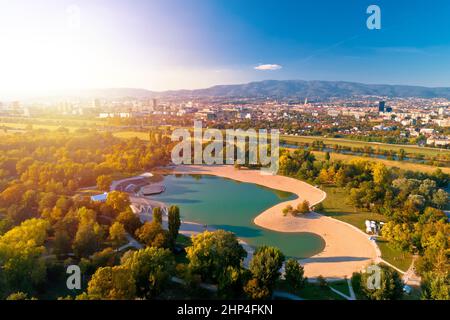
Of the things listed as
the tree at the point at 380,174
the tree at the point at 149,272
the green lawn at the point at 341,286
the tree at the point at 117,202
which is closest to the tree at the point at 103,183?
the tree at the point at 117,202

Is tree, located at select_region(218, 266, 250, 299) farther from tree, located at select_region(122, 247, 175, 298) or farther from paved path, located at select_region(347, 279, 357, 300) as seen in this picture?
paved path, located at select_region(347, 279, 357, 300)

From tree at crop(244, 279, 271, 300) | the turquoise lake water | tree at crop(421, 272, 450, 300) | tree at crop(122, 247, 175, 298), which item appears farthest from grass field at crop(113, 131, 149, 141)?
tree at crop(421, 272, 450, 300)

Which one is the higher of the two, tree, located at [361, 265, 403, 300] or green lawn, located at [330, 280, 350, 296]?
tree, located at [361, 265, 403, 300]

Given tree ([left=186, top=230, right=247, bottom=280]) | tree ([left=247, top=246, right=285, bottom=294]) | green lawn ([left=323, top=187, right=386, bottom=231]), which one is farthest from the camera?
green lawn ([left=323, top=187, right=386, bottom=231])

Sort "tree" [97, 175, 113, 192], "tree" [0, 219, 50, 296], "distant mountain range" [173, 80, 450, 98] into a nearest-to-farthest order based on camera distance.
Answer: "tree" [0, 219, 50, 296] → "tree" [97, 175, 113, 192] → "distant mountain range" [173, 80, 450, 98]

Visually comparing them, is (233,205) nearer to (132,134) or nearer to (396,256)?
(396,256)

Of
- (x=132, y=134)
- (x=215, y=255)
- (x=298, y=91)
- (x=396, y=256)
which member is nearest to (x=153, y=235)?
(x=215, y=255)
